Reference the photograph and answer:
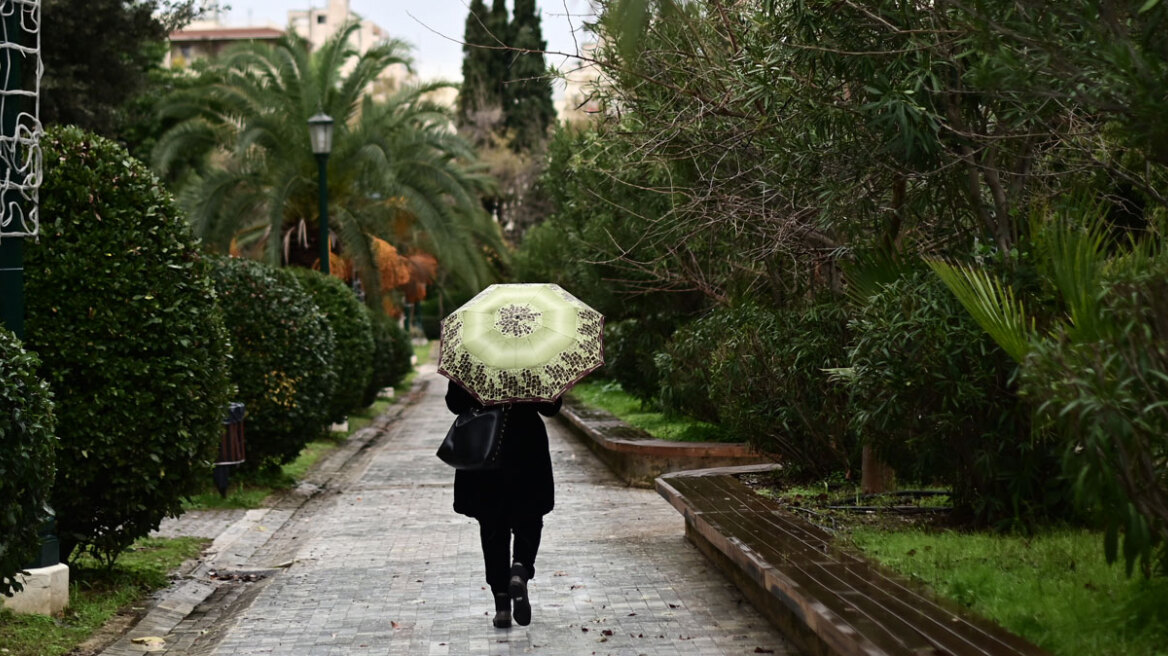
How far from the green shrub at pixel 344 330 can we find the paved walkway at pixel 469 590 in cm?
636

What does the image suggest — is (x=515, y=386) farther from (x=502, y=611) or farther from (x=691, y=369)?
(x=691, y=369)

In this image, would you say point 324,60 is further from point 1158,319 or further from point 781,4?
point 1158,319


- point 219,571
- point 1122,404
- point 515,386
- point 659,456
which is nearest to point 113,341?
point 219,571

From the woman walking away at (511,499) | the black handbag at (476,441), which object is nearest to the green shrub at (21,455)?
the black handbag at (476,441)

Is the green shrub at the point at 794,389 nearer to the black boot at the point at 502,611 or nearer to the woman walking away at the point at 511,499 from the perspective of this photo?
the woman walking away at the point at 511,499

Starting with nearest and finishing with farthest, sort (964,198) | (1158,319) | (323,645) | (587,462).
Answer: (1158,319), (323,645), (964,198), (587,462)

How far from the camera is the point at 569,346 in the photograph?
7.70 metres

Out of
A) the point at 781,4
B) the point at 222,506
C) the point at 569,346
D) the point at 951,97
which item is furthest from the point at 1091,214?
the point at 222,506

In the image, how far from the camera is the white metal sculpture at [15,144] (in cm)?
828

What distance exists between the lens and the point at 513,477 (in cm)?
791

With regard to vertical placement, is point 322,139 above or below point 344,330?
above

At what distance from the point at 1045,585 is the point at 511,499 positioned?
2.88 m

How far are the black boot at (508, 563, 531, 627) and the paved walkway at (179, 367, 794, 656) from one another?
0.07 meters

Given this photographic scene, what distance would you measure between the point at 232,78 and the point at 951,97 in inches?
806
